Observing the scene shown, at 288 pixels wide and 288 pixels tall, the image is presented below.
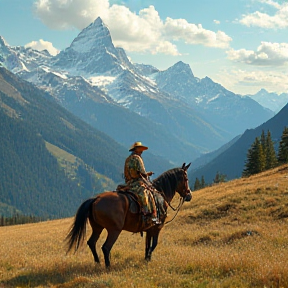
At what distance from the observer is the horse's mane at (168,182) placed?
1411 cm

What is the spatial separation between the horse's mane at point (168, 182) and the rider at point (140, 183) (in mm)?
1109

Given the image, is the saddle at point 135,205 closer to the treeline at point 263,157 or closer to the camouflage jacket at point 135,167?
the camouflage jacket at point 135,167

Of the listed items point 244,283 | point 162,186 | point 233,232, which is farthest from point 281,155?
point 244,283

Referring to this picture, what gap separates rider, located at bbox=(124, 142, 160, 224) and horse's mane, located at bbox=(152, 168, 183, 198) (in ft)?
3.64

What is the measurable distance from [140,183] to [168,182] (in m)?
1.97

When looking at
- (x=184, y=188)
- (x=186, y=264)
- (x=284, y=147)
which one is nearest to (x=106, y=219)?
(x=186, y=264)

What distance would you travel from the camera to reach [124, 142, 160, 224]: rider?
12.5m

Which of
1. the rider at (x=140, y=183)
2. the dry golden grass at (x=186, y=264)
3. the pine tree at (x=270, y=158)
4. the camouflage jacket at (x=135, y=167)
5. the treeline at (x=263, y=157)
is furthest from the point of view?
the pine tree at (x=270, y=158)

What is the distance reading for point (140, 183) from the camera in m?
12.8

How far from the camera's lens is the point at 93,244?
40.7 ft

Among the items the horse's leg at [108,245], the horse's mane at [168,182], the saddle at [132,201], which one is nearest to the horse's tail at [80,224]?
the horse's leg at [108,245]

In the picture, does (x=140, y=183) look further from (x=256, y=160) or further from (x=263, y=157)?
(x=263, y=157)

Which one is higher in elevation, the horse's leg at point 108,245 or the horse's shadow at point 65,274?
the horse's leg at point 108,245

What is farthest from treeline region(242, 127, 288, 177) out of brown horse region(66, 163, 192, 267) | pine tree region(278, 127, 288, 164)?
brown horse region(66, 163, 192, 267)
